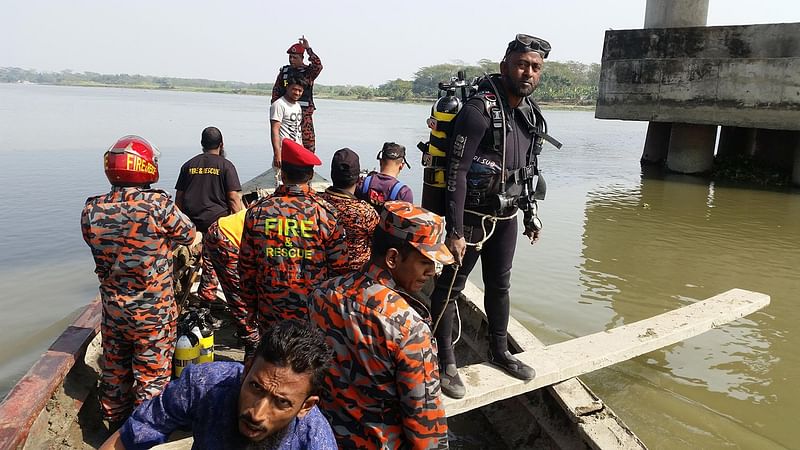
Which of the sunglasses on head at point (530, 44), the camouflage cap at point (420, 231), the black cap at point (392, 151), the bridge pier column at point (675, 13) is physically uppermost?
the bridge pier column at point (675, 13)

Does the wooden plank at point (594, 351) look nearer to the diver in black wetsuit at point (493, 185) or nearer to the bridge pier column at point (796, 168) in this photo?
the diver in black wetsuit at point (493, 185)

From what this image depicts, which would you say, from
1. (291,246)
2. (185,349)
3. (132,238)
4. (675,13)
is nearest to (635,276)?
(291,246)

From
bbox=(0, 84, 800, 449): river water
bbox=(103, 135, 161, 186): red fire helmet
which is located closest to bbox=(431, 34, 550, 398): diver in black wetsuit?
bbox=(103, 135, 161, 186): red fire helmet

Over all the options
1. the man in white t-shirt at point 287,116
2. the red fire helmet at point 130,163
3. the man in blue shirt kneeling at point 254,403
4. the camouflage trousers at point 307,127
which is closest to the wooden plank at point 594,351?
the man in blue shirt kneeling at point 254,403

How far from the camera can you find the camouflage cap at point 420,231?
1876 millimetres

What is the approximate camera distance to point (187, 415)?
64.2 inches

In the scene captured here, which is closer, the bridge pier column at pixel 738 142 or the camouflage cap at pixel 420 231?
the camouflage cap at pixel 420 231

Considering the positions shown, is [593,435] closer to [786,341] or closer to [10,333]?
[786,341]

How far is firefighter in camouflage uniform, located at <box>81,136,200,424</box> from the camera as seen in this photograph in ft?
9.61

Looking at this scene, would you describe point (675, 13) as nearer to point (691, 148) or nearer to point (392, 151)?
point (691, 148)

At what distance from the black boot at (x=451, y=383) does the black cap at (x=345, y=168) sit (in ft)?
4.14

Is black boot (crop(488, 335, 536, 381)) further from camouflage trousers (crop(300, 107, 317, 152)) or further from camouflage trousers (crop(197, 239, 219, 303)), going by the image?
camouflage trousers (crop(300, 107, 317, 152))

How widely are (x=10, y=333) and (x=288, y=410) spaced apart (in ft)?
19.7

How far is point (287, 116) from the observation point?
6.14m
